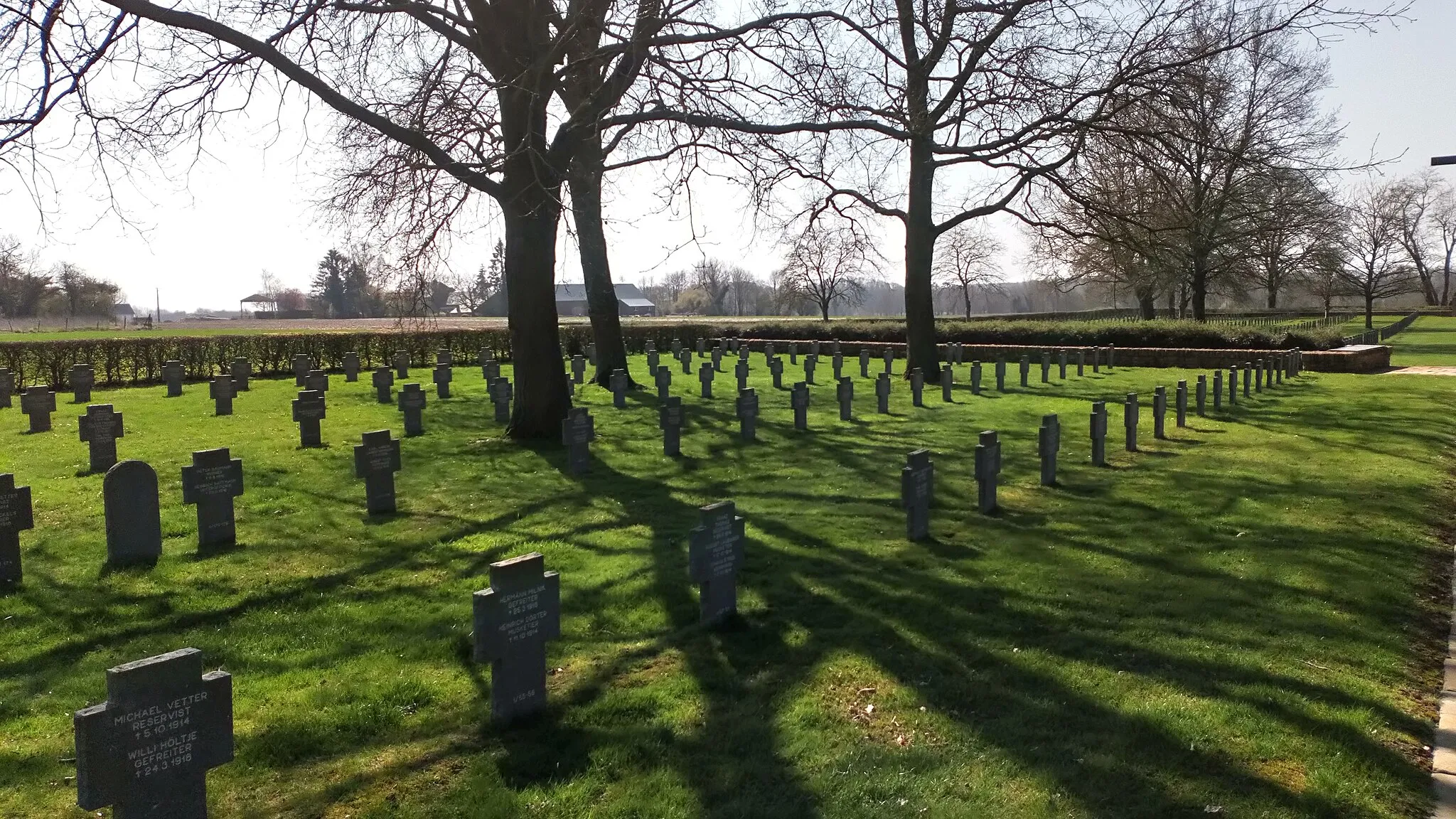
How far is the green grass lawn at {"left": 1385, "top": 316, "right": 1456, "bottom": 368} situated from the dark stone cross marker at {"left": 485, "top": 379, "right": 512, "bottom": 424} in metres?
25.9

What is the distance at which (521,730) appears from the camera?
4168mm

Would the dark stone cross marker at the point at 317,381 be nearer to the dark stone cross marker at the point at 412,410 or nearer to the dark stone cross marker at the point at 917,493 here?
the dark stone cross marker at the point at 412,410

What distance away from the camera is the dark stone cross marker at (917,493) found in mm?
7480

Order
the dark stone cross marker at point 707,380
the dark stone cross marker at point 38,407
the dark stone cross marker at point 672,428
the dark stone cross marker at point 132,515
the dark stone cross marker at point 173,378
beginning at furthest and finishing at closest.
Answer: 1. the dark stone cross marker at point 173,378
2. the dark stone cross marker at point 707,380
3. the dark stone cross marker at point 38,407
4. the dark stone cross marker at point 672,428
5. the dark stone cross marker at point 132,515

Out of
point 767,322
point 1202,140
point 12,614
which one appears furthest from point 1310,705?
point 767,322

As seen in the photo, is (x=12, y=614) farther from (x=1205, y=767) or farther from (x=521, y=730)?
(x=1205, y=767)

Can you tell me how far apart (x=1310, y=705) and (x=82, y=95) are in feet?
38.4

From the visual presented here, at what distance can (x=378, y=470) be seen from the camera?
28.2 feet

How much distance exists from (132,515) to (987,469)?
23.7 ft

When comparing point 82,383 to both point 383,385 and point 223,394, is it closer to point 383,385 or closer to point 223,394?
point 223,394

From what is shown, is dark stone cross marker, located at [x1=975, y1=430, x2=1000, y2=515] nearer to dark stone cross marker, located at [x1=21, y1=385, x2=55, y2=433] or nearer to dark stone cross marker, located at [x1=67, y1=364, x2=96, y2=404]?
dark stone cross marker, located at [x1=21, y1=385, x2=55, y2=433]

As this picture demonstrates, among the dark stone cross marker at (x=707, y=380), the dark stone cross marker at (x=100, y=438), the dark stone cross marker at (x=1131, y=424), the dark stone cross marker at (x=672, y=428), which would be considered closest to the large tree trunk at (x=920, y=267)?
the dark stone cross marker at (x=707, y=380)

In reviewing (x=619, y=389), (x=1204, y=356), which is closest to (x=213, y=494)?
(x=619, y=389)

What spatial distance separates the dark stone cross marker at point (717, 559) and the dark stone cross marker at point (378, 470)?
4.27 meters
